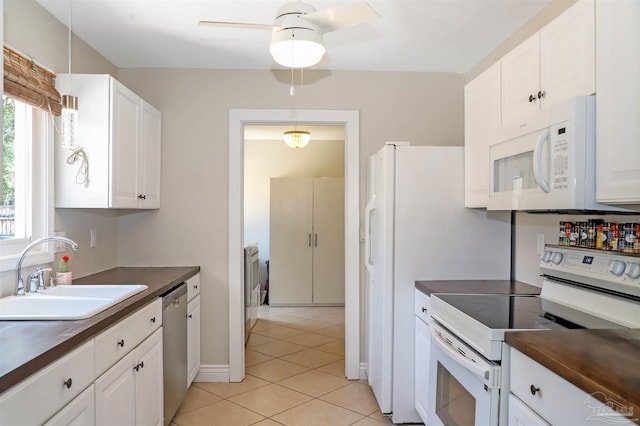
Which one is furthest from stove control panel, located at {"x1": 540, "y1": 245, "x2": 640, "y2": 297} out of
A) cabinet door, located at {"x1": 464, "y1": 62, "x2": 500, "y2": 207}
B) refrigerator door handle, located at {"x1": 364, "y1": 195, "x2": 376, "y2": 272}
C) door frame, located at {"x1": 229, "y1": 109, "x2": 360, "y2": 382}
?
door frame, located at {"x1": 229, "y1": 109, "x2": 360, "y2": 382}

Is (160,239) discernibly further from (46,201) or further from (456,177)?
(456,177)

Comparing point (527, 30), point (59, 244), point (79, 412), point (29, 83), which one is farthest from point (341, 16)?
point (59, 244)

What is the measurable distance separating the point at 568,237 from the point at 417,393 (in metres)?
1.24

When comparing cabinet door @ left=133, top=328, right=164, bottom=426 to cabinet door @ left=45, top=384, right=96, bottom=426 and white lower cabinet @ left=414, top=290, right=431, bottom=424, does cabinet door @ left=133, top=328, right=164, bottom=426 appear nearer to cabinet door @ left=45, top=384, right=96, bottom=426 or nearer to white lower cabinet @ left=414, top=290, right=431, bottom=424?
cabinet door @ left=45, top=384, right=96, bottom=426

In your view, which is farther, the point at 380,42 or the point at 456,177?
the point at 380,42

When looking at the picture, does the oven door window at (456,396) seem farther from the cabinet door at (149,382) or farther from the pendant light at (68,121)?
the pendant light at (68,121)

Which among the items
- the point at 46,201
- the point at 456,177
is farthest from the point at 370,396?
the point at 46,201

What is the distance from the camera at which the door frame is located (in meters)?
3.25

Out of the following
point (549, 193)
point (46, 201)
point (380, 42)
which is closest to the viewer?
point (549, 193)

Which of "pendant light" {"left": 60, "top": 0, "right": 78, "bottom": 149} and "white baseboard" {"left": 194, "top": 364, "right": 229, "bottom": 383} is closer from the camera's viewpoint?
"pendant light" {"left": 60, "top": 0, "right": 78, "bottom": 149}

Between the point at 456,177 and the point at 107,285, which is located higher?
the point at 456,177

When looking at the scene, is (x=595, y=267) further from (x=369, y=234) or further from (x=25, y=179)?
(x=25, y=179)

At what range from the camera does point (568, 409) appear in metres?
1.14

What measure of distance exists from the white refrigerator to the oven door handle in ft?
1.49
